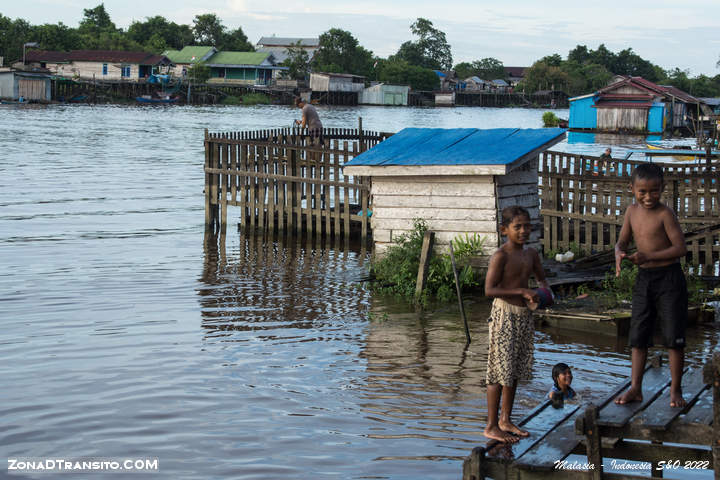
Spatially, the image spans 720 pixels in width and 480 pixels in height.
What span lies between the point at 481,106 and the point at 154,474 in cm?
14519

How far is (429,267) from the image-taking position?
40.3 feet

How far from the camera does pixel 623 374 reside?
8781mm

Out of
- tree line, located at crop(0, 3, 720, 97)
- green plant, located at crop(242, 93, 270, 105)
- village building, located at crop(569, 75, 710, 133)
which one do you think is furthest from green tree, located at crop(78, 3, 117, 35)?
village building, located at crop(569, 75, 710, 133)

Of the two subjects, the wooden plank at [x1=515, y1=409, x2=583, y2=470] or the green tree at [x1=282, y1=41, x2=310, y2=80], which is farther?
the green tree at [x1=282, y1=41, x2=310, y2=80]

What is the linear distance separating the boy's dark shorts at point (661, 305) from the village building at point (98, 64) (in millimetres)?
105214

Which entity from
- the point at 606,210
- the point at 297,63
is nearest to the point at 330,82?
the point at 297,63

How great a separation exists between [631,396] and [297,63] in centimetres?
12328

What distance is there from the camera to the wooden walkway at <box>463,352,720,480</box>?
514 centimetres

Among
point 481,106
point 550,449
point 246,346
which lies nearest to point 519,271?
point 550,449

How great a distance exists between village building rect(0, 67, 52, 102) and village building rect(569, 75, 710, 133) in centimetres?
5344

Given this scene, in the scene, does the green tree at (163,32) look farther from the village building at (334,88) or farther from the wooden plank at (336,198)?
the wooden plank at (336,198)

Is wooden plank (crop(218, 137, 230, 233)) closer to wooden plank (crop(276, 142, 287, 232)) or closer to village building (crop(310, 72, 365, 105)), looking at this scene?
wooden plank (crop(276, 142, 287, 232))

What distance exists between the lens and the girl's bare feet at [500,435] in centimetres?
572

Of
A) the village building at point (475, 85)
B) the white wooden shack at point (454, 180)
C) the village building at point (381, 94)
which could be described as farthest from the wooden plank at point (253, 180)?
the village building at point (475, 85)
